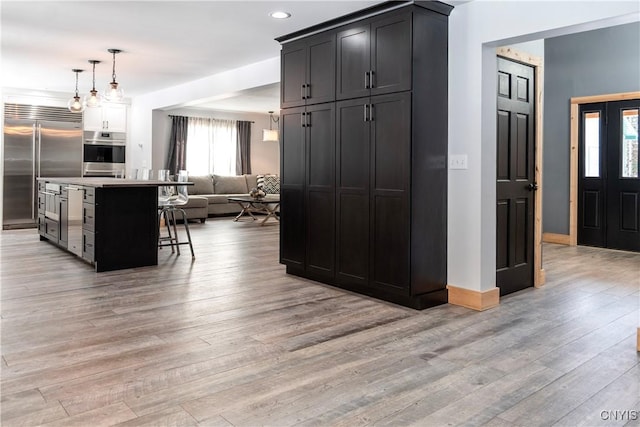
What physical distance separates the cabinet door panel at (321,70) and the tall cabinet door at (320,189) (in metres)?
0.09

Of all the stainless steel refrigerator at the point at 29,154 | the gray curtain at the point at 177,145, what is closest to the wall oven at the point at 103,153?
the stainless steel refrigerator at the point at 29,154

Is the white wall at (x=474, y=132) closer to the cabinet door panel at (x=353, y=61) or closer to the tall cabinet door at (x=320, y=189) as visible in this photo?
the cabinet door panel at (x=353, y=61)

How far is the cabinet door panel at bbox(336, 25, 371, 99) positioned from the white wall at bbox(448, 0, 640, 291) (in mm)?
650

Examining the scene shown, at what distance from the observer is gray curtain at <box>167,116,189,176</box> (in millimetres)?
10609

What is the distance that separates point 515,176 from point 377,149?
1.22 meters

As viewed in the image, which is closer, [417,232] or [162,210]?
[417,232]

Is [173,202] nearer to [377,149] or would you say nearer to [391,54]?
[377,149]

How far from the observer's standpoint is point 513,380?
99.1 inches

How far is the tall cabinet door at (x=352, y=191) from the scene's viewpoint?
13.4 feet

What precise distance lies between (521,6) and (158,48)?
382 centimetres

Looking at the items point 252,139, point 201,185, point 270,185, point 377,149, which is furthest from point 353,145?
point 252,139

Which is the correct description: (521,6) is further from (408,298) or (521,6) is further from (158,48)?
(158,48)

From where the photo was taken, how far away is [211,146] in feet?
37.7

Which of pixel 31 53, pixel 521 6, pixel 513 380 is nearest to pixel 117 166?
pixel 31 53
